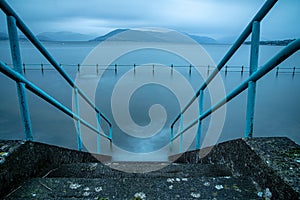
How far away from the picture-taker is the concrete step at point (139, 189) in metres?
1.01

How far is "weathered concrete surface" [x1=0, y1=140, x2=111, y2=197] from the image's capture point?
1047 mm

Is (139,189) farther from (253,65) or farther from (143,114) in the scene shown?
(143,114)

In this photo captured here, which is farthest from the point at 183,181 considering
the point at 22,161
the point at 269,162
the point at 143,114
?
the point at 143,114

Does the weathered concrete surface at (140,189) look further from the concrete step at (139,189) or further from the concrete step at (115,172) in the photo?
the concrete step at (115,172)

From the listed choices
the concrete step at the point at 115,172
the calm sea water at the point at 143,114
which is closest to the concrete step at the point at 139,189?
the concrete step at the point at 115,172

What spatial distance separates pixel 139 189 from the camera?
1.07 metres

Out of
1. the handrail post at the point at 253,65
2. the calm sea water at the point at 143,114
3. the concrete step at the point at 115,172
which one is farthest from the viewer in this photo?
the calm sea water at the point at 143,114

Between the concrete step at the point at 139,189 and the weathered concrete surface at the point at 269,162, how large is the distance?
9 cm

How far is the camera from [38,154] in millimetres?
1380

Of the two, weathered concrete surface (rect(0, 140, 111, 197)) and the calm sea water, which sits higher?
weathered concrete surface (rect(0, 140, 111, 197))

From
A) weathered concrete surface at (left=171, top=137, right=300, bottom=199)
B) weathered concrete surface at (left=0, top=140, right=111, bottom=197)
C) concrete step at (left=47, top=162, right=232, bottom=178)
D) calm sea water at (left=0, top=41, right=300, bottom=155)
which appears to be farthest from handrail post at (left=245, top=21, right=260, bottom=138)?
calm sea water at (left=0, top=41, right=300, bottom=155)

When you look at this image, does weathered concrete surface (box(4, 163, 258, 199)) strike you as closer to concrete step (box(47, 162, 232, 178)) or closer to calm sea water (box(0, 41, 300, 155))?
concrete step (box(47, 162, 232, 178))

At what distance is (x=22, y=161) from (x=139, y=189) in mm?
719

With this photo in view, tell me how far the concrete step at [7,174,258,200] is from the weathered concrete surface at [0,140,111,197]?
69 millimetres
